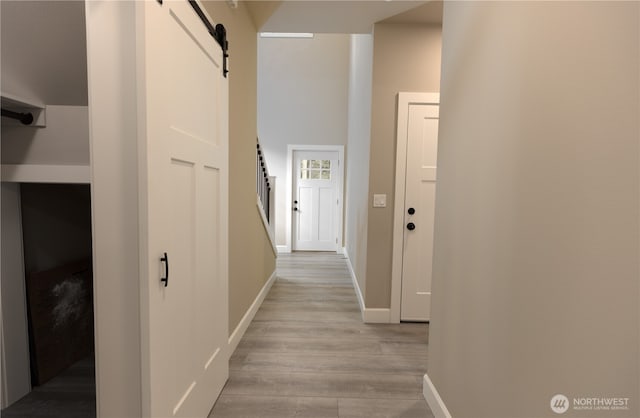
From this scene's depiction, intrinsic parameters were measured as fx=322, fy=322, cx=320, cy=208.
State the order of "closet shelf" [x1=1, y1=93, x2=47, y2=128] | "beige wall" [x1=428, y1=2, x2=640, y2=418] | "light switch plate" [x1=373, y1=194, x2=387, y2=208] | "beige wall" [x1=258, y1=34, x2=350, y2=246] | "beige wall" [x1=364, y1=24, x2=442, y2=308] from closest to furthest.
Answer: "beige wall" [x1=428, y1=2, x2=640, y2=418]
"closet shelf" [x1=1, y1=93, x2=47, y2=128]
"beige wall" [x1=364, y1=24, x2=442, y2=308]
"light switch plate" [x1=373, y1=194, x2=387, y2=208]
"beige wall" [x1=258, y1=34, x2=350, y2=246]

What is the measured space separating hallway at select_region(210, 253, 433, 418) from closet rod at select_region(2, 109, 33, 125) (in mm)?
1849

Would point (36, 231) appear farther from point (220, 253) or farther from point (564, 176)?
point (564, 176)

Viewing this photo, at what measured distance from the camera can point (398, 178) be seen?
3.02m

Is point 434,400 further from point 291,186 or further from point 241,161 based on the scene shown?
point 291,186

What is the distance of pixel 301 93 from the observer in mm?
6172

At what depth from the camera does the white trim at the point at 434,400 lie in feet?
5.47

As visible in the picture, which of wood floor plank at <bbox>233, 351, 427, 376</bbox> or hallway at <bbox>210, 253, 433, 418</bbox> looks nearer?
hallway at <bbox>210, 253, 433, 418</bbox>

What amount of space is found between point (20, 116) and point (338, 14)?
2.38 metres

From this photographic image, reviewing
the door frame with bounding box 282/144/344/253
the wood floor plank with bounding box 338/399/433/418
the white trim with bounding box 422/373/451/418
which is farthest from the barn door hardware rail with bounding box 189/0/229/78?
the door frame with bounding box 282/144/344/253

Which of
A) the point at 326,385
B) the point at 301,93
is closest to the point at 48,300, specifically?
the point at 326,385

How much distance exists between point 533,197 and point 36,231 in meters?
2.63

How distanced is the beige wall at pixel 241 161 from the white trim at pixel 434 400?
1.40 metres

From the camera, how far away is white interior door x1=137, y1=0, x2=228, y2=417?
1141 mm

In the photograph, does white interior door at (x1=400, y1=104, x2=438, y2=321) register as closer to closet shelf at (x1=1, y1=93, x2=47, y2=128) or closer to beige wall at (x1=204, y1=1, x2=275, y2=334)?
beige wall at (x1=204, y1=1, x2=275, y2=334)
